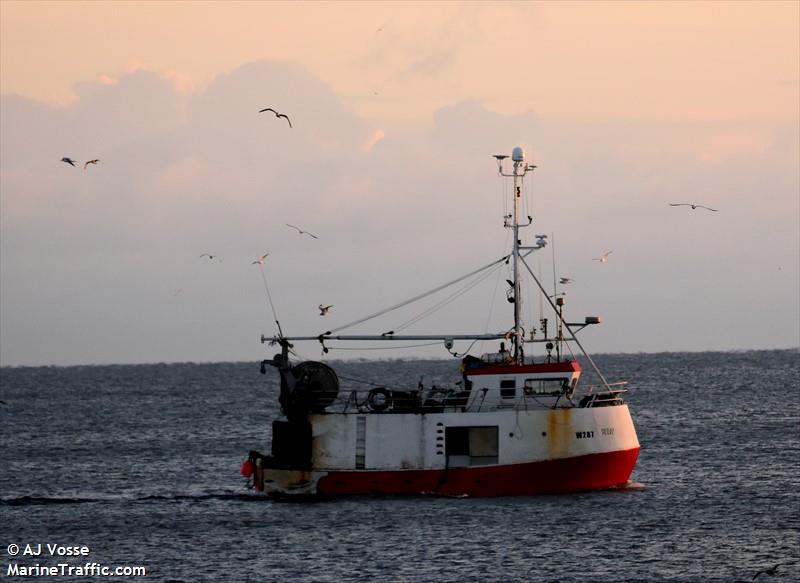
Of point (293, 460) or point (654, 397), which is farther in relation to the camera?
point (654, 397)

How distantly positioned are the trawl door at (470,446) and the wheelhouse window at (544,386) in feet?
6.73

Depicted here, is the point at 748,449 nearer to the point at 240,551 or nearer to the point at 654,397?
the point at 240,551

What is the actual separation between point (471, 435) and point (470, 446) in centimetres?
42

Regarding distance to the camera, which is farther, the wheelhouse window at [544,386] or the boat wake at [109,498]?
the boat wake at [109,498]

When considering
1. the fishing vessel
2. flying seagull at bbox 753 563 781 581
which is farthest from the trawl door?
flying seagull at bbox 753 563 781 581

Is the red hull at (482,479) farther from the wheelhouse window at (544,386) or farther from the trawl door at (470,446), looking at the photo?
the wheelhouse window at (544,386)

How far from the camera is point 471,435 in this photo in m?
49.4

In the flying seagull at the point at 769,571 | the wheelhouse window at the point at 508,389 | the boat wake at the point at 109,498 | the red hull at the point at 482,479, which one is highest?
the wheelhouse window at the point at 508,389

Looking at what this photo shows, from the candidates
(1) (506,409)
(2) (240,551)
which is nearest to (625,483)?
(1) (506,409)

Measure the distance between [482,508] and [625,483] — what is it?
749 cm

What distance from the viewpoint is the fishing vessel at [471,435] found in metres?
49.0

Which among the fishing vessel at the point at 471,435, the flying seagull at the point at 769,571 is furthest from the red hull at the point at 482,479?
the flying seagull at the point at 769,571

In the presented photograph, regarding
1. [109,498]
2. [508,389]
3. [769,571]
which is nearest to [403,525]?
[508,389]

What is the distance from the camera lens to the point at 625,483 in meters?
52.7
